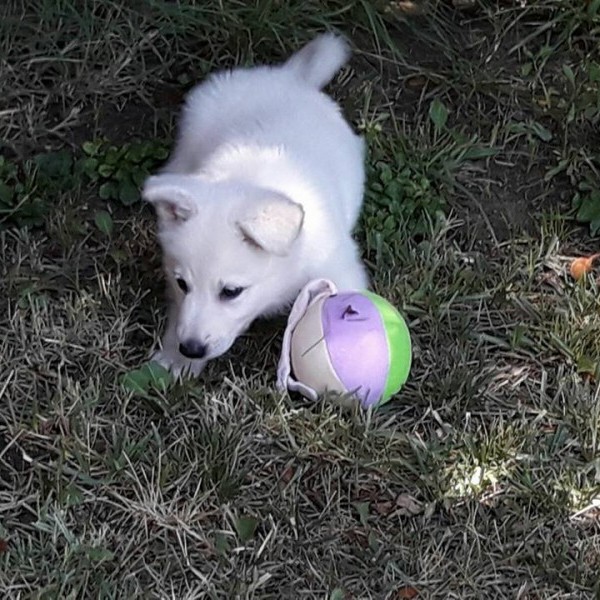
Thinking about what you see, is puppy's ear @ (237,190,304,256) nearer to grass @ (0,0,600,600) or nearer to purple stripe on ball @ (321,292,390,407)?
purple stripe on ball @ (321,292,390,407)

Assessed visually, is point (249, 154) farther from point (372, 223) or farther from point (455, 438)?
point (455, 438)

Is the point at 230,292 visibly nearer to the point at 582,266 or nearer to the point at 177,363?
the point at 177,363

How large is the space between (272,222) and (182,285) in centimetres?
35

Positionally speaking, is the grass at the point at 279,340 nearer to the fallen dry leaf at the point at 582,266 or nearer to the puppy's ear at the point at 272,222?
the fallen dry leaf at the point at 582,266

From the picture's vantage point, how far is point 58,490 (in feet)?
9.72

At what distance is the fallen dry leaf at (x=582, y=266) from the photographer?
11.9 feet

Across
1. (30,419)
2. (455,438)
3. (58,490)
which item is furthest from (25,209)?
(455,438)

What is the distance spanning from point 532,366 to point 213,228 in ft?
3.39

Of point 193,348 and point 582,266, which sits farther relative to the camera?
point 582,266

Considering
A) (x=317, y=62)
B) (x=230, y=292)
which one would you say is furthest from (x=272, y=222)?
(x=317, y=62)

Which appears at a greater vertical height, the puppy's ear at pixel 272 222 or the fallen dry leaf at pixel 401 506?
the puppy's ear at pixel 272 222

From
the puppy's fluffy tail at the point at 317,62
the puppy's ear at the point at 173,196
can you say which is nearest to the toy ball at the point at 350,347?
the puppy's ear at the point at 173,196

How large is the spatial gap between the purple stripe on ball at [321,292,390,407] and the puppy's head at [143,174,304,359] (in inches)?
8.4

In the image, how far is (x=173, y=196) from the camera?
294cm
